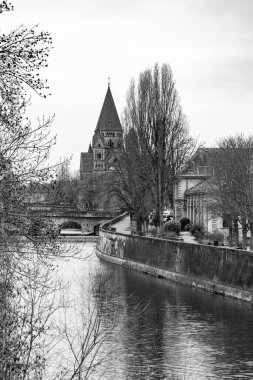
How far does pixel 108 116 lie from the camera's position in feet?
511

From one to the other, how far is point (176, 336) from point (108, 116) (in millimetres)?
129841

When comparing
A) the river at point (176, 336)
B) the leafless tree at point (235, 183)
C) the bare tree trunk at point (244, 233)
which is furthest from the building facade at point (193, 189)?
the river at point (176, 336)

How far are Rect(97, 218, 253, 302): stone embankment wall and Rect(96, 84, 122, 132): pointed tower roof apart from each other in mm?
91069

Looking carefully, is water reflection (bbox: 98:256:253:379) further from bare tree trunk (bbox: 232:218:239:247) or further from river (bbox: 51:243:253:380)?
bare tree trunk (bbox: 232:218:239:247)

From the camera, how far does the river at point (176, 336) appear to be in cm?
2223

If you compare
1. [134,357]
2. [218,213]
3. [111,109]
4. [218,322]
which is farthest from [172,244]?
[111,109]

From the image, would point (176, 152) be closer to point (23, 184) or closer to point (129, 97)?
point (129, 97)

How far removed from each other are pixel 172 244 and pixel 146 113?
A: 14935 millimetres

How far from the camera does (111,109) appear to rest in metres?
154

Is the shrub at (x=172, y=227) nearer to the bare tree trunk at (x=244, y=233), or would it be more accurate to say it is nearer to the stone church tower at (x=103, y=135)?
the bare tree trunk at (x=244, y=233)

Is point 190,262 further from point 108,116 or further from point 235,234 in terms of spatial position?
point 108,116

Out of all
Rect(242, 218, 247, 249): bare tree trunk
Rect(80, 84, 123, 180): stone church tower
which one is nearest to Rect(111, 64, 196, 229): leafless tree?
Rect(242, 218, 247, 249): bare tree trunk

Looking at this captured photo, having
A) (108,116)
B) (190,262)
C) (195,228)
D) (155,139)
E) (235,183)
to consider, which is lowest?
(190,262)

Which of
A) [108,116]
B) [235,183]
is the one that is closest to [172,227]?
[235,183]
